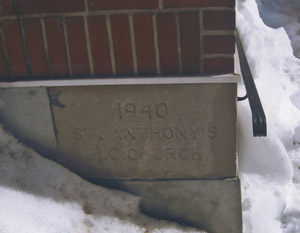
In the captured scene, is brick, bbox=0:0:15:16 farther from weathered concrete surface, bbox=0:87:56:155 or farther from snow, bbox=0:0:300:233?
snow, bbox=0:0:300:233

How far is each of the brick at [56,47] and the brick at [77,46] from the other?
3 centimetres

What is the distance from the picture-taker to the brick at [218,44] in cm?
137

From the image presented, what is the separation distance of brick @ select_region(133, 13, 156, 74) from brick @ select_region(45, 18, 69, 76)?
0.28m

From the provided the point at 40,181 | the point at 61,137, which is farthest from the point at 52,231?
the point at 61,137

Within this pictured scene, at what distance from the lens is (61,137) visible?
1.53 metres

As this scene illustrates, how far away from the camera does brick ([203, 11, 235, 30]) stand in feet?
4.41

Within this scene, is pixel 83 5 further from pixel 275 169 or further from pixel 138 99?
pixel 275 169

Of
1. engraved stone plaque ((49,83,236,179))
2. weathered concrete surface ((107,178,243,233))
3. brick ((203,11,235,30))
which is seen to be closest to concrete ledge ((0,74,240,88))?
engraved stone plaque ((49,83,236,179))

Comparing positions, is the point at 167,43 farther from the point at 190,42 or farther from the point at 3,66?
the point at 3,66

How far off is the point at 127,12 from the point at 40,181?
28.1 inches

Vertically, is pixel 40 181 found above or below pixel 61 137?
below

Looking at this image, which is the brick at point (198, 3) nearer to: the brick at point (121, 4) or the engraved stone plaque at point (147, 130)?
the brick at point (121, 4)

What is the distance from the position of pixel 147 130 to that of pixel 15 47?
0.60m

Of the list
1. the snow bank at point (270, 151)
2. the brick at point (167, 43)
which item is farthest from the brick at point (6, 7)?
the snow bank at point (270, 151)
